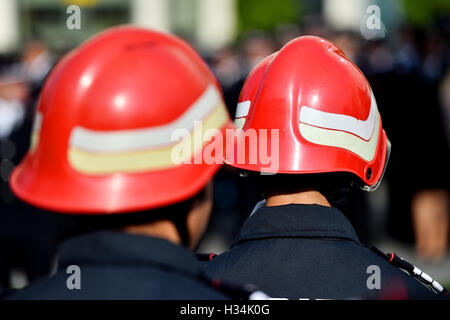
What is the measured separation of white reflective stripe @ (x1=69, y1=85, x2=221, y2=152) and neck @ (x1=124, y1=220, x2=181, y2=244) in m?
0.18

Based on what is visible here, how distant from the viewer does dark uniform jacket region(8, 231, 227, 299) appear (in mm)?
1598

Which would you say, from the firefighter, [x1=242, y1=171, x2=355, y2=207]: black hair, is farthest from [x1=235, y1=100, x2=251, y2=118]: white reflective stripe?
[x1=242, y1=171, x2=355, y2=207]: black hair

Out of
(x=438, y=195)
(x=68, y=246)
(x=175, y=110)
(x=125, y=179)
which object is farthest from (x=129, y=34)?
(x=438, y=195)

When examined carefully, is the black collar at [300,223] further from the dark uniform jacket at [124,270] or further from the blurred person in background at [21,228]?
the blurred person in background at [21,228]

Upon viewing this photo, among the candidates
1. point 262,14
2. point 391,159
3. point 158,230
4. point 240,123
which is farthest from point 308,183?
point 262,14

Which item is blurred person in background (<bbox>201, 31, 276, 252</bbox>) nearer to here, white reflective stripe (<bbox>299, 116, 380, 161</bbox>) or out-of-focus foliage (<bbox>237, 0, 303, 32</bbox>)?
white reflective stripe (<bbox>299, 116, 380, 161</bbox>)

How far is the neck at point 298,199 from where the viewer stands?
2.34 metres

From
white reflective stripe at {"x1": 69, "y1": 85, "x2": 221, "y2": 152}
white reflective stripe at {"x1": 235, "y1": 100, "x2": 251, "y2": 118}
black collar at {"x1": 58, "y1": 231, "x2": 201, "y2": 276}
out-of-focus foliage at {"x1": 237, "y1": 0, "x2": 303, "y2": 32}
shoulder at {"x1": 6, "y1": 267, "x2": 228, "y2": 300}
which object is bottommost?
out-of-focus foliage at {"x1": 237, "y1": 0, "x2": 303, "y2": 32}

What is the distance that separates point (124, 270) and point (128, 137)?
0.29m

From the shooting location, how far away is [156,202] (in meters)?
→ 1.71

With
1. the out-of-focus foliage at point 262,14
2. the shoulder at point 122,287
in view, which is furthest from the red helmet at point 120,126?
the out-of-focus foliage at point 262,14

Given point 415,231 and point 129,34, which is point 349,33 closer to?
point 415,231

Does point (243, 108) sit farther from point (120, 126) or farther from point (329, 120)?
point (120, 126)

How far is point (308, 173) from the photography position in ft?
7.89
